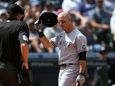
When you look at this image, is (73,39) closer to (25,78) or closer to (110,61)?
(25,78)

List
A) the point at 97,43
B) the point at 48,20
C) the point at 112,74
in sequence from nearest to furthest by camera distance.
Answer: the point at 48,20, the point at 112,74, the point at 97,43

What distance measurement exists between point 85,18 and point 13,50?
579cm

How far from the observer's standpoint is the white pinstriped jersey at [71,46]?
7895mm

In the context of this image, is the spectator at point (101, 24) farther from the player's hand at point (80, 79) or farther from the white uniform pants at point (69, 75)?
the player's hand at point (80, 79)

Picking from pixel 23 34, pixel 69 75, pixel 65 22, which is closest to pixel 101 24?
pixel 65 22

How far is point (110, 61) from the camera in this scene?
12.6 m

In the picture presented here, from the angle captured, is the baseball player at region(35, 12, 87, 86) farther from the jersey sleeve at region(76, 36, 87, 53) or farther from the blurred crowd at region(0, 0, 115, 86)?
the blurred crowd at region(0, 0, 115, 86)

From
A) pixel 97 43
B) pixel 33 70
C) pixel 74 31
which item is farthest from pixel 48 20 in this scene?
pixel 97 43

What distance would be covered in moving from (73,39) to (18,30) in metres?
0.90

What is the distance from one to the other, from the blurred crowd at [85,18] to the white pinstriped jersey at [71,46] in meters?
4.87

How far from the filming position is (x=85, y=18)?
13.6 metres

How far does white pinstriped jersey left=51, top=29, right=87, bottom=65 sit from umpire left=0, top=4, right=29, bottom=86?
0.61 m

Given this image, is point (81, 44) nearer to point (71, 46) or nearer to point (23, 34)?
point (71, 46)

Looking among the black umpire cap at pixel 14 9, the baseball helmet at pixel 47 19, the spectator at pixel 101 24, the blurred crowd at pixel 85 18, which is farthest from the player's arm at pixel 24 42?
the spectator at pixel 101 24
